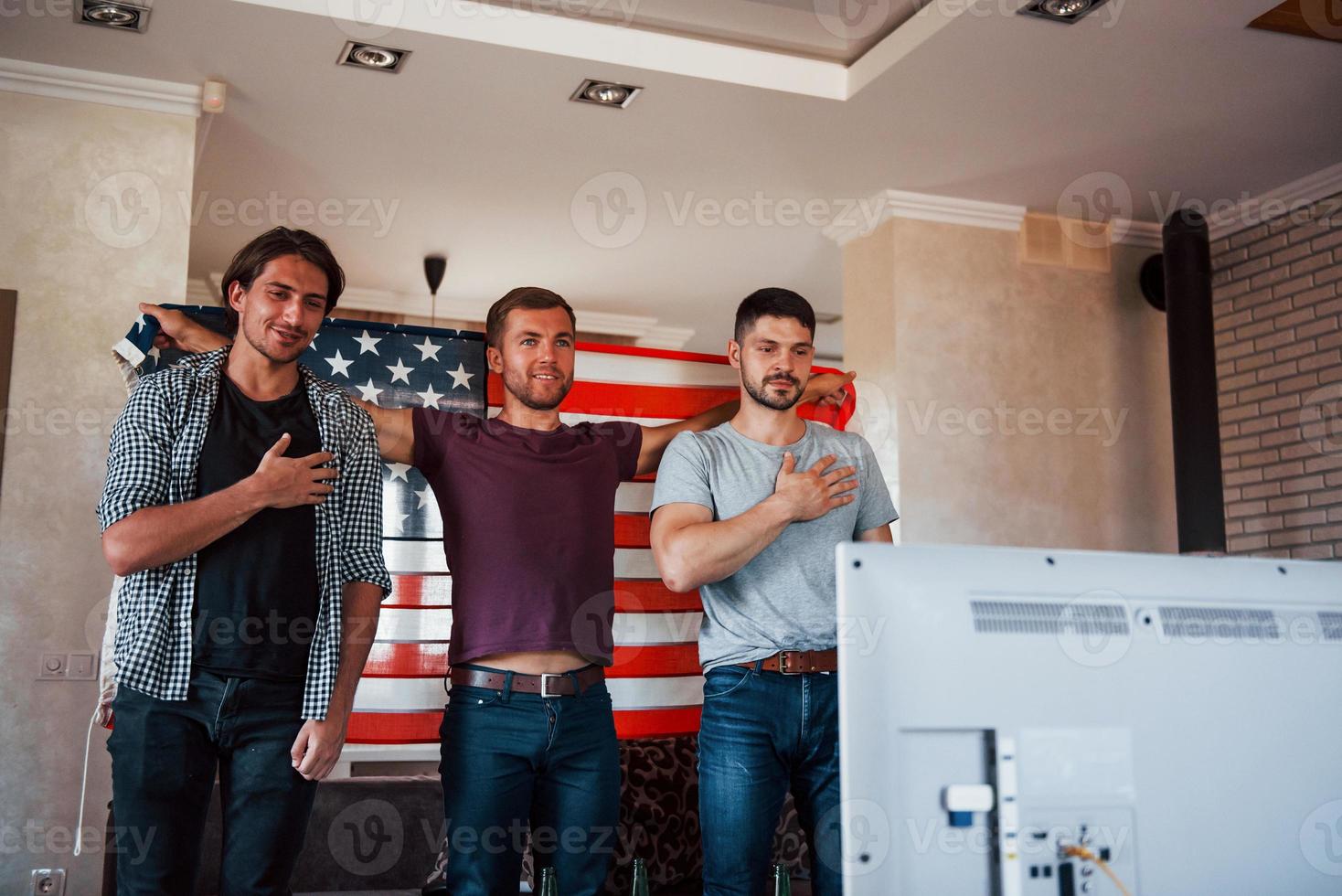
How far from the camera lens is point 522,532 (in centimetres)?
224

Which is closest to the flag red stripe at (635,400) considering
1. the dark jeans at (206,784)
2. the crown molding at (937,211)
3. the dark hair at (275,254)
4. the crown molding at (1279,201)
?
the dark hair at (275,254)

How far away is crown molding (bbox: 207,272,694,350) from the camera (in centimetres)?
703

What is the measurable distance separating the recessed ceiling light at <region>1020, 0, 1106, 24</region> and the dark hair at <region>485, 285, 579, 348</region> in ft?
6.97

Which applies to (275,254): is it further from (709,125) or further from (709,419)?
(709,125)

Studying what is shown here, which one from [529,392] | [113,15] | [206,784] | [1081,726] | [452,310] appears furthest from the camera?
[452,310]

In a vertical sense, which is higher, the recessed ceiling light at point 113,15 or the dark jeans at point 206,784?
the recessed ceiling light at point 113,15

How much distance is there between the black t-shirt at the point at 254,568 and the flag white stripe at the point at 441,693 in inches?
38.4

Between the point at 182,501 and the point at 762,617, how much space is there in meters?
1.01

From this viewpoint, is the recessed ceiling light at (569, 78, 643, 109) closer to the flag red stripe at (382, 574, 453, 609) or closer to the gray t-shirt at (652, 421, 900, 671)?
the flag red stripe at (382, 574, 453, 609)

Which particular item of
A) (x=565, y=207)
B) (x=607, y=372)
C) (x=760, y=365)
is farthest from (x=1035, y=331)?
(x=760, y=365)

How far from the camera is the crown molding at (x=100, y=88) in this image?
4.06m

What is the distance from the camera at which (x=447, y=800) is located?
2.13 metres

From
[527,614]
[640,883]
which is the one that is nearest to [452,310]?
[527,614]

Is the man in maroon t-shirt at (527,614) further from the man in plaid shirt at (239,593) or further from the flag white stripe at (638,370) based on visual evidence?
the flag white stripe at (638,370)
